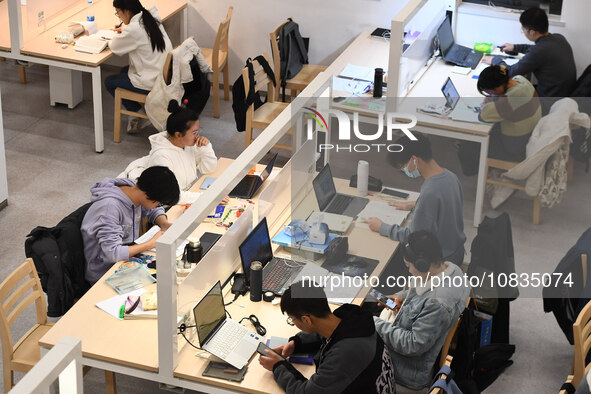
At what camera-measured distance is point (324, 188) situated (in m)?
4.76

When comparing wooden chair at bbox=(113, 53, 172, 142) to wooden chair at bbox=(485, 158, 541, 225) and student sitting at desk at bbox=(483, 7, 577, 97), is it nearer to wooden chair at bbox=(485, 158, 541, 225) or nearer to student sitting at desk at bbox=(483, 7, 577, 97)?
student sitting at desk at bbox=(483, 7, 577, 97)

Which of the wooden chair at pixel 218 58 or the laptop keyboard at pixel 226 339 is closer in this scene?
the laptop keyboard at pixel 226 339

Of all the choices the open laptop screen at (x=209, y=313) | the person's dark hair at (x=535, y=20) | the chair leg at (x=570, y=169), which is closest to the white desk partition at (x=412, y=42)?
the person's dark hair at (x=535, y=20)

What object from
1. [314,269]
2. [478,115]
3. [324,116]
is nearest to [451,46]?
[478,115]

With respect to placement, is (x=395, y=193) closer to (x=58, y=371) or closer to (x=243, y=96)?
(x=243, y=96)

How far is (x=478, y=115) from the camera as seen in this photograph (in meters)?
5.77

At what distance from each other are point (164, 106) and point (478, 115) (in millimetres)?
2278

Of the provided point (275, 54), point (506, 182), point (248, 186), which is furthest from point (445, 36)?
point (506, 182)

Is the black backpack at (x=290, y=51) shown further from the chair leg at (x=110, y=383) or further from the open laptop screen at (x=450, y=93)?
the chair leg at (x=110, y=383)

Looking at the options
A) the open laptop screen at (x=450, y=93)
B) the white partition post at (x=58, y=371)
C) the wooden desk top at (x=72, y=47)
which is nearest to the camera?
the white partition post at (x=58, y=371)

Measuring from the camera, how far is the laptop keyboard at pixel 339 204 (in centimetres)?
475

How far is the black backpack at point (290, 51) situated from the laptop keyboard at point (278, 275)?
9.23 feet

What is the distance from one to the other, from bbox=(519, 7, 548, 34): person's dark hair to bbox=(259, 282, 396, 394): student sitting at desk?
348 centimetres

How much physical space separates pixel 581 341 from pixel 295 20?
172 inches
